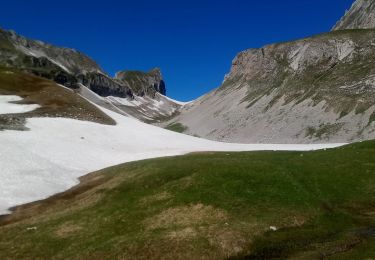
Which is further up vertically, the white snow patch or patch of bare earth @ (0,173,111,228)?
the white snow patch

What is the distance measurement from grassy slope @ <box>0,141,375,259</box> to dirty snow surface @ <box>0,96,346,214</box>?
12.7 feet

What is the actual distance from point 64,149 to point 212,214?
1382 inches

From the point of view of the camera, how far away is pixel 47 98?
278ft

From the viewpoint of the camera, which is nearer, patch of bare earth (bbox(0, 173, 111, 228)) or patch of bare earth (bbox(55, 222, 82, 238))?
patch of bare earth (bbox(55, 222, 82, 238))

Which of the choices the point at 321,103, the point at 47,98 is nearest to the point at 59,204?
the point at 47,98

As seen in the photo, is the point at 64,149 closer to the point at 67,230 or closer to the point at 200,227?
the point at 67,230

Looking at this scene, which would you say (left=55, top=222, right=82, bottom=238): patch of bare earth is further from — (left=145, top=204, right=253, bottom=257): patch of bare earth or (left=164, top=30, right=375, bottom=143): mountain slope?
(left=164, top=30, right=375, bottom=143): mountain slope

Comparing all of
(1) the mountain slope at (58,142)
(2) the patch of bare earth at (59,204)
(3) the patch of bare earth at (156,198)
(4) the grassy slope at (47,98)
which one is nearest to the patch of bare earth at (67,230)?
(2) the patch of bare earth at (59,204)

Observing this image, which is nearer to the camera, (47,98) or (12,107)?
(12,107)

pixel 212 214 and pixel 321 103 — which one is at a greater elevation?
pixel 321 103

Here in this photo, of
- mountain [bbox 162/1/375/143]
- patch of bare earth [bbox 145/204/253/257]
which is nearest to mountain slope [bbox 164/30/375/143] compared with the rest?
mountain [bbox 162/1/375/143]

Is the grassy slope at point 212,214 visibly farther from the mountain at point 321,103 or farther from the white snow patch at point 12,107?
the mountain at point 321,103

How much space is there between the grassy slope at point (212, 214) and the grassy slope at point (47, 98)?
3440cm

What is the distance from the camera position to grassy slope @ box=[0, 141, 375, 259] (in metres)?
28.1
